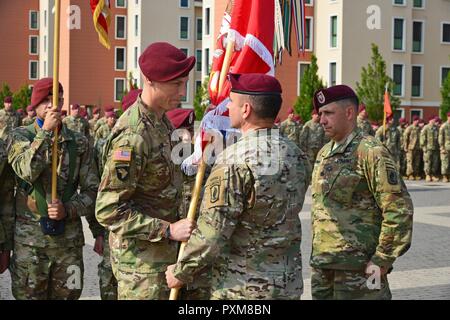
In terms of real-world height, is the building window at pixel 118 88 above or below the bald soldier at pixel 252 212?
above

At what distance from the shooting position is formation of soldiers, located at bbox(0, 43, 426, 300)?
4.26m

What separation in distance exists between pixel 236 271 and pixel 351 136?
1.70 m

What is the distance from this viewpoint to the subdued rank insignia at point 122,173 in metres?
4.61

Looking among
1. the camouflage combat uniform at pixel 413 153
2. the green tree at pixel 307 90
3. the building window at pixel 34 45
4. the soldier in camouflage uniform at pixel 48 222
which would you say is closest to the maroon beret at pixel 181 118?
the soldier in camouflage uniform at pixel 48 222

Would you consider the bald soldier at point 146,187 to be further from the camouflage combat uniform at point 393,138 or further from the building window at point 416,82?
the building window at point 416,82

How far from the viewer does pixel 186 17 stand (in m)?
70.2

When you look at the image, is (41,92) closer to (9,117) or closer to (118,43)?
(9,117)

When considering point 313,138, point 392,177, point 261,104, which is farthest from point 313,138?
point 261,104

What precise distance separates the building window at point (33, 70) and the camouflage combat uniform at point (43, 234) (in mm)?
81520

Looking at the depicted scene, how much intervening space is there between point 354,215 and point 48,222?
6.98ft

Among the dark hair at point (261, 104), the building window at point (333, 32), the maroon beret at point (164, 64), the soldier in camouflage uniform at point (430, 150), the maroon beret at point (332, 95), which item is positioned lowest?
the soldier in camouflage uniform at point (430, 150)

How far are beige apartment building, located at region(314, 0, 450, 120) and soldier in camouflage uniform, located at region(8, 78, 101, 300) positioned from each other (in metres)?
44.2

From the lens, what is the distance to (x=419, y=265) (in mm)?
9977

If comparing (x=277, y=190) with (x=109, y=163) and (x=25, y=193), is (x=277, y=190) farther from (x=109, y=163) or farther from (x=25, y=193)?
(x=25, y=193)
